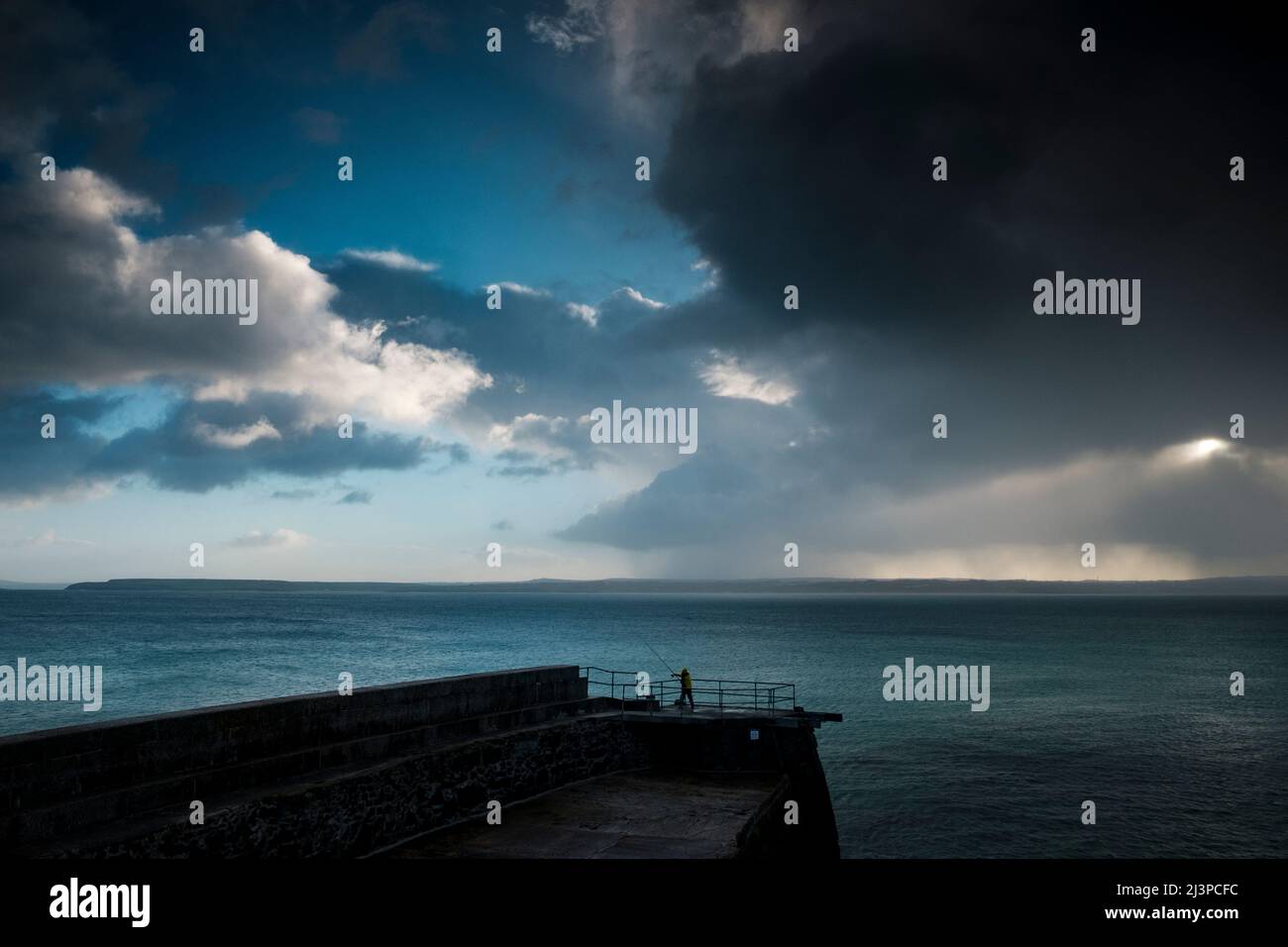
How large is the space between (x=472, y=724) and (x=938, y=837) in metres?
14.1

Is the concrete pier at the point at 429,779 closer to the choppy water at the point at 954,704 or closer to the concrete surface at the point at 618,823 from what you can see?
the concrete surface at the point at 618,823

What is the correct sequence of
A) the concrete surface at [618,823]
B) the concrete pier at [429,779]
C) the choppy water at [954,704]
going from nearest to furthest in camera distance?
the concrete pier at [429,779] → the concrete surface at [618,823] → the choppy water at [954,704]

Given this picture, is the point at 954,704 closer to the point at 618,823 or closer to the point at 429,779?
the point at 618,823

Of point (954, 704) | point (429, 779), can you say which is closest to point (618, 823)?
point (429, 779)

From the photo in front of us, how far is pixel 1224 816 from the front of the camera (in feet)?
81.6

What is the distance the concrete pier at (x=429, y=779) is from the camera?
9203 millimetres

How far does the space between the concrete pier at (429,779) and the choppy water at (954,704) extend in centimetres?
620

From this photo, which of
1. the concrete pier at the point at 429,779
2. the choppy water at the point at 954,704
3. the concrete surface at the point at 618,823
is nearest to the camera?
the concrete pier at the point at 429,779

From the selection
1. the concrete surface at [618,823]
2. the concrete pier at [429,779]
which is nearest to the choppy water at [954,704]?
the concrete pier at [429,779]

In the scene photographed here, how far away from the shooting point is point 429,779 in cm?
1295
